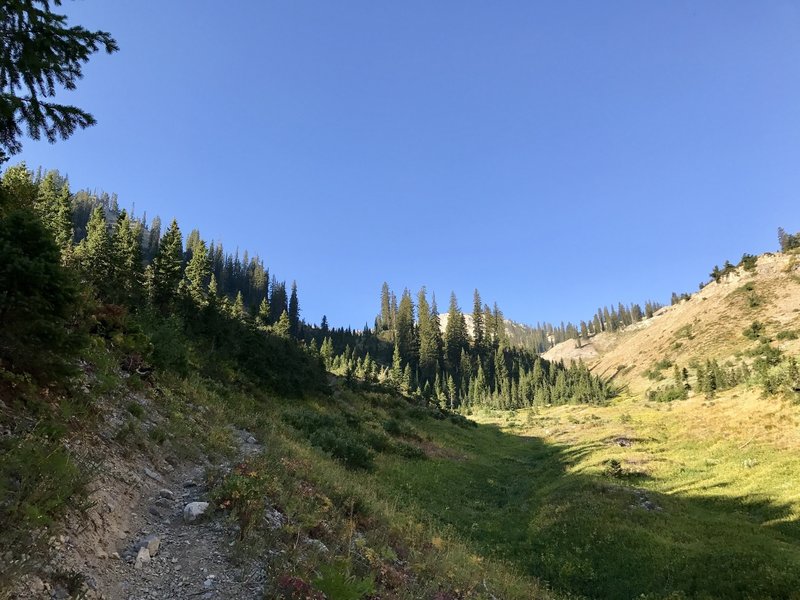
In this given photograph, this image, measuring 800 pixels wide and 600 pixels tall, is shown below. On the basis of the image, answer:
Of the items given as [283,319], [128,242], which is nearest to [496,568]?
[128,242]

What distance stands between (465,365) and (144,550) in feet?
474

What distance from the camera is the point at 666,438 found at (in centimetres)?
3544

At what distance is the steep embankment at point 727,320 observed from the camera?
283ft

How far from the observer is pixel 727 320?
3984 inches

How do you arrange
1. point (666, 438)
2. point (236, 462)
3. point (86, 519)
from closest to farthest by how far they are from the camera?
point (86, 519), point (236, 462), point (666, 438)

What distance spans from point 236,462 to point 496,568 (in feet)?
25.8

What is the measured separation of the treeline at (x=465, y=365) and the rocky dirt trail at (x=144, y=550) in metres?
90.4

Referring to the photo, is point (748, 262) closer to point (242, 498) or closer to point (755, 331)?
point (755, 331)

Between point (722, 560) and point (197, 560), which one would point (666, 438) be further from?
point (197, 560)

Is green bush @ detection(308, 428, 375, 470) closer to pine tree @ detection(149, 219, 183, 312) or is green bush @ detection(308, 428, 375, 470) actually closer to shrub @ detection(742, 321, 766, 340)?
pine tree @ detection(149, 219, 183, 312)

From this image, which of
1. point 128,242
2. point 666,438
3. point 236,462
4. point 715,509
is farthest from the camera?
point 128,242

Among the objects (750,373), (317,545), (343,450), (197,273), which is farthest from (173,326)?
(750,373)

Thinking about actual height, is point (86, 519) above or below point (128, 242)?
below

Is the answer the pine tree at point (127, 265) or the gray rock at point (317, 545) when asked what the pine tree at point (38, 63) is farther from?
the pine tree at point (127, 265)
